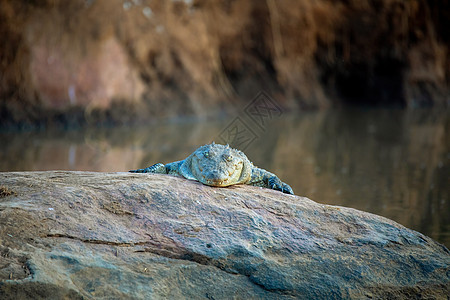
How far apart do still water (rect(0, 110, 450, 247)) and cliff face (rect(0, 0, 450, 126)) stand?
155 centimetres

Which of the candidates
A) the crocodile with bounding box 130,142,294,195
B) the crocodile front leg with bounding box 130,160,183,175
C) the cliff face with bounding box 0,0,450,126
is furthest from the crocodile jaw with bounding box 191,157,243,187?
the cliff face with bounding box 0,0,450,126

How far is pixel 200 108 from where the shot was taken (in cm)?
1755

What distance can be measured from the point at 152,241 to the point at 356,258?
1312 millimetres

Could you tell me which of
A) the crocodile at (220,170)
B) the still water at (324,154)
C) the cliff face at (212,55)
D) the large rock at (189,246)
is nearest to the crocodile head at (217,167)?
the crocodile at (220,170)

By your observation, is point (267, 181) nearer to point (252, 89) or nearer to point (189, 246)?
point (189, 246)

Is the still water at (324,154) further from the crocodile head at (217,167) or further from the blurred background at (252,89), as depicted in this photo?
the crocodile head at (217,167)

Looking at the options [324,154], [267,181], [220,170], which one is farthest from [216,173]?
[324,154]

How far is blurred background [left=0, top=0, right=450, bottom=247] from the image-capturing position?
30.0 feet

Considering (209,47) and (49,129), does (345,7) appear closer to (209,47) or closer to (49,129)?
(209,47)

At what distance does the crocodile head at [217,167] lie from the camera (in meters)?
3.70

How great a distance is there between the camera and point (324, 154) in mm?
10930

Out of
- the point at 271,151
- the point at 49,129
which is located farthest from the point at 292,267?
the point at 49,129

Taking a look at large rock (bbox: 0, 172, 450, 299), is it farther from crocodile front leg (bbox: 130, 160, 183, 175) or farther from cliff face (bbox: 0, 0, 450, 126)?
cliff face (bbox: 0, 0, 450, 126)

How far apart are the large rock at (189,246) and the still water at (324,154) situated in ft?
7.41
